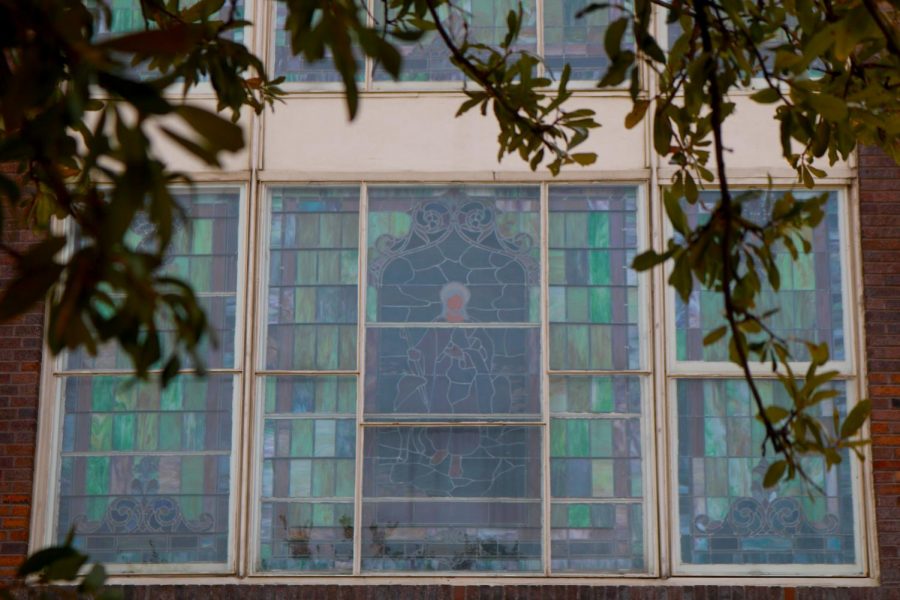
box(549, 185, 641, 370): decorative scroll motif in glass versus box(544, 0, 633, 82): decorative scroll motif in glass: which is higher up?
box(544, 0, 633, 82): decorative scroll motif in glass

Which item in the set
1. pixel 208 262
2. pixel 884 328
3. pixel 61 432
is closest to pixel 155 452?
pixel 61 432

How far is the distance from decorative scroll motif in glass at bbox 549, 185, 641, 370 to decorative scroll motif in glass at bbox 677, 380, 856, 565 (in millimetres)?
564

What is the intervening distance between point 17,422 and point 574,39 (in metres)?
4.06

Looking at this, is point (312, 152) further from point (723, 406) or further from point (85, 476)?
point (723, 406)

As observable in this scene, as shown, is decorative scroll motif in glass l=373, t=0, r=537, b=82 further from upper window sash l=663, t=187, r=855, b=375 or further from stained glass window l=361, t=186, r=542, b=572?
upper window sash l=663, t=187, r=855, b=375

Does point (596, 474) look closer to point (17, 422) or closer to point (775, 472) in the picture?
point (17, 422)

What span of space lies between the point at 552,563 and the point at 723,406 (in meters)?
1.35

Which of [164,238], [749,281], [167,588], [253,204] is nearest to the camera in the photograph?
[164,238]

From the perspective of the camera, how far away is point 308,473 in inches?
321

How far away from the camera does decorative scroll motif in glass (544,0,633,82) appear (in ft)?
28.3

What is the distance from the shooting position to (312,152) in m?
8.48

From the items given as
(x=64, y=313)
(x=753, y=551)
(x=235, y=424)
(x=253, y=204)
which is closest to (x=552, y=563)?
(x=753, y=551)

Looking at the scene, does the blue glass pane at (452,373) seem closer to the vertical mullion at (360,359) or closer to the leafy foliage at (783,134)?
the vertical mullion at (360,359)

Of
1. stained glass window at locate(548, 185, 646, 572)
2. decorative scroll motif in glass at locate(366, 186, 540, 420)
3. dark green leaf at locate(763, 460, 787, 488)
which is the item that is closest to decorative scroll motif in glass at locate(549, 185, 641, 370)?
stained glass window at locate(548, 185, 646, 572)
